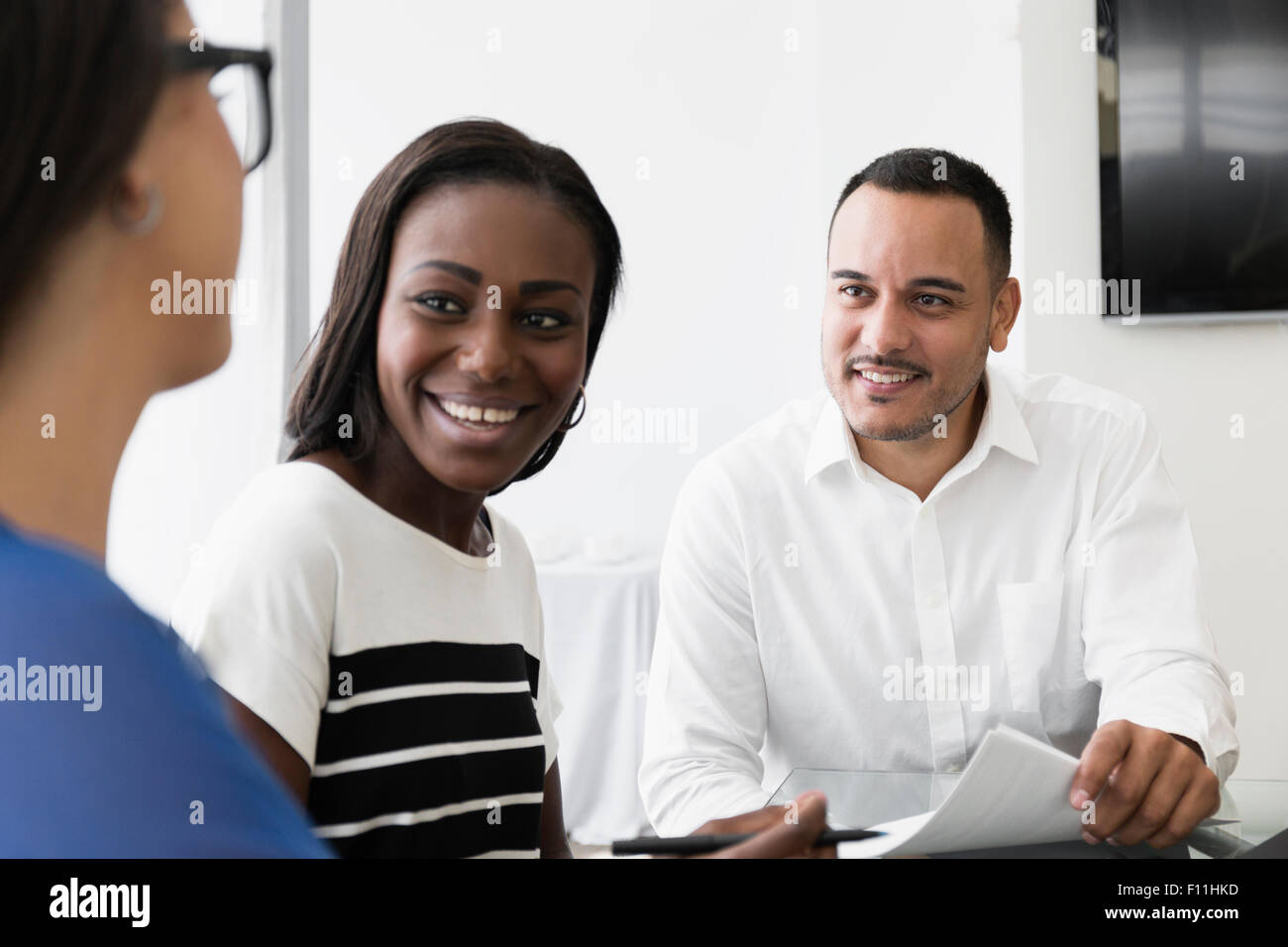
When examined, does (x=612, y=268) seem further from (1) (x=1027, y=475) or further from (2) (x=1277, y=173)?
(2) (x=1277, y=173)

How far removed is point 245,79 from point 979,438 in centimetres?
80

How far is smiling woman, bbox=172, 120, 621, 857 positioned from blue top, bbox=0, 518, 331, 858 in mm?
226

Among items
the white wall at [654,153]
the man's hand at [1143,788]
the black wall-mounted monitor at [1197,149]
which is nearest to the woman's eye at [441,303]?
the man's hand at [1143,788]

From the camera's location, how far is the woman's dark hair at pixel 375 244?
58 cm

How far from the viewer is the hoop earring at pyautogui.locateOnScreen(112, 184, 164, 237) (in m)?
0.30

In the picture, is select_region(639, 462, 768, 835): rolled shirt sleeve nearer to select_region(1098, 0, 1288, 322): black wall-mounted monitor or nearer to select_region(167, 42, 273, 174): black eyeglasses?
select_region(167, 42, 273, 174): black eyeglasses

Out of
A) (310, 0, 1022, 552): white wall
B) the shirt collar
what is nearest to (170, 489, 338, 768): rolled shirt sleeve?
the shirt collar

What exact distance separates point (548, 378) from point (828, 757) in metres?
0.53

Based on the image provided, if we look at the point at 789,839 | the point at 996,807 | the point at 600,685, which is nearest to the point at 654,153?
the point at 600,685

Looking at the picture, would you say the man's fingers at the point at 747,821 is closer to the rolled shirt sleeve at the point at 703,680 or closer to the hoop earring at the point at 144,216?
the rolled shirt sleeve at the point at 703,680

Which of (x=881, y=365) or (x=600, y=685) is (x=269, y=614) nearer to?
(x=881, y=365)

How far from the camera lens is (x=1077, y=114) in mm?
1775

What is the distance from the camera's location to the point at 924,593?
39.5 inches
